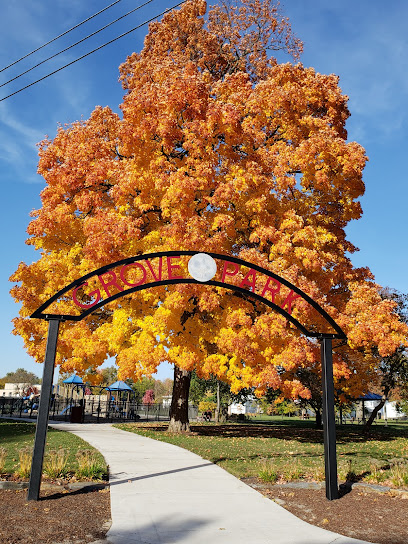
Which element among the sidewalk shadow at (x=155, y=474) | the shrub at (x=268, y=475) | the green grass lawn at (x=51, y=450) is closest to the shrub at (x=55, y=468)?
the green grass lawn at (x=51, y=450)

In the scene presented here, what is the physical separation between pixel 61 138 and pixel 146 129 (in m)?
4.59

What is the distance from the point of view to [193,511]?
20.2 feet

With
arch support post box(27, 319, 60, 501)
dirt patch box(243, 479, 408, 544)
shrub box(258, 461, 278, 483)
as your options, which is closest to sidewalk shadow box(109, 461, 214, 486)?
arch support post box(27, 319, 60, 501)

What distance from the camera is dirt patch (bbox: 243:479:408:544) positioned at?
217 inches

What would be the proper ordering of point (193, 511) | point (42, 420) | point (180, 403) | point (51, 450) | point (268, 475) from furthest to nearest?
point (180, 403), point (51, 450), point (268, 475), point (42, 420), point (193, 511)

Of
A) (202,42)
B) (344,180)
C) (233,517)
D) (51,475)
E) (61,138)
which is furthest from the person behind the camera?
(202,42)

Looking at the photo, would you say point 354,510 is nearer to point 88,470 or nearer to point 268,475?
point 268,475

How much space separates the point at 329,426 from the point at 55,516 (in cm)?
451

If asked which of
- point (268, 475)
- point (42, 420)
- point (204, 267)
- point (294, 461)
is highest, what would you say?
point (204, 267)

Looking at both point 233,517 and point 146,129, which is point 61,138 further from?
point 233,517

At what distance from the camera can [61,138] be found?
17.8 m

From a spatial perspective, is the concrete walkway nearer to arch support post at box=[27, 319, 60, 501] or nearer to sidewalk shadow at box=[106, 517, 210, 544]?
sidewalk shadow at box=[106, 517, 210, 544]

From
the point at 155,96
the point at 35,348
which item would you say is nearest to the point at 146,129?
the point at 155,96

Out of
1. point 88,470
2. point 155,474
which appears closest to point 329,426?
point 155,474
